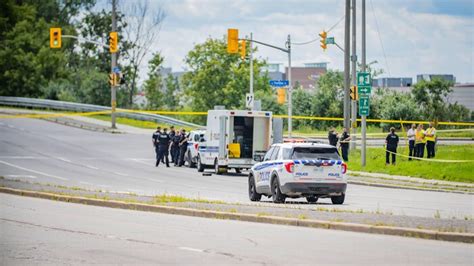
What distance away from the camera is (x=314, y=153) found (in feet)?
91.6

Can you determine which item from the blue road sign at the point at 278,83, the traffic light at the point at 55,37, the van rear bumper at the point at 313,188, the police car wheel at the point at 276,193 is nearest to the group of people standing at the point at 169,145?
the blue road sign at the point at 278,83

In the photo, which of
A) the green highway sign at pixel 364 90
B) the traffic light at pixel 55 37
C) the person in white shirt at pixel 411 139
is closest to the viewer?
the green highway sign at pixel 364 90

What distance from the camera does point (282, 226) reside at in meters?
19.8

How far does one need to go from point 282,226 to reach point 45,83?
249 ft

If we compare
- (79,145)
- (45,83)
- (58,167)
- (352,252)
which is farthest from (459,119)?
(352,252)

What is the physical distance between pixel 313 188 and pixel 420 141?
685 inches

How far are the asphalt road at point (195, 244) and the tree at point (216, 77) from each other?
8219 cm

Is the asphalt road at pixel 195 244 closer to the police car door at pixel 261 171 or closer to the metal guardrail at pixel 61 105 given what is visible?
the police car door at pixel 261 171

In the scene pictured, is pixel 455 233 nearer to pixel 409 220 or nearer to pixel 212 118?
pixel 409 220

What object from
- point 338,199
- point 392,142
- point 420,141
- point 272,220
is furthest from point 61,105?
point 272,220

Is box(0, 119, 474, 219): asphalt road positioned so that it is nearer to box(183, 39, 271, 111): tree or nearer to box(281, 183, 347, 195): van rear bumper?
box(281, 183, 347, 195): van rear bumper

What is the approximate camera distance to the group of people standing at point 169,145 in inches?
1922

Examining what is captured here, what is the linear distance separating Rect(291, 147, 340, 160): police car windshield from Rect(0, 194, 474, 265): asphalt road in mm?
6415

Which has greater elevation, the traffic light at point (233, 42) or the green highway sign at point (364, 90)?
the traffic light at point (233, 42)
